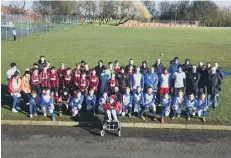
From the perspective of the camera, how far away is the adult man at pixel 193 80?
46.3 feet

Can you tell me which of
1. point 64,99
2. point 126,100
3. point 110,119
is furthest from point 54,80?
point 110,119

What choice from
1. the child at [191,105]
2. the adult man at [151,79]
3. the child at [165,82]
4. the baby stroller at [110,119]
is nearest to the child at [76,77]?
the baby stroller at [110,119]

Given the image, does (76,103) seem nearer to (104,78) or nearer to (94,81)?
(94,81)

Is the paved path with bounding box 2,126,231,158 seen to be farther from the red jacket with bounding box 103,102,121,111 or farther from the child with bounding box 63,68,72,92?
the child with bounding box 63,68,72,92

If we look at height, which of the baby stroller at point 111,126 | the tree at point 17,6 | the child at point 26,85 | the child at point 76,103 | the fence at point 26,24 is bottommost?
the baby stroller at point 111,126

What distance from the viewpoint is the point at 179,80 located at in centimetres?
1402

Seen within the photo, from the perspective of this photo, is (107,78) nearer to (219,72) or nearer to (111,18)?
(219,72)

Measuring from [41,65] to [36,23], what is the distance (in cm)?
4245

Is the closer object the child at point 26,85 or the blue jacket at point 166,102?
the blue jacket at point 166,102

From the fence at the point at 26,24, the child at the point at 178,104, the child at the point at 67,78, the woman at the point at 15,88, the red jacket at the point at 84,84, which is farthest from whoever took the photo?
the fence at the point at 26,24

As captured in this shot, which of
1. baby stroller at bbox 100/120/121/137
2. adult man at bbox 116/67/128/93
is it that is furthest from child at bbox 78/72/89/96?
baby stroller at bbox 100/120/121/137

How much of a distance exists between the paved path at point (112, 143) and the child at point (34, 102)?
94 centimetres

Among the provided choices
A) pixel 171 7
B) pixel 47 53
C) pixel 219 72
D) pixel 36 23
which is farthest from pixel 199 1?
pixel 219 72

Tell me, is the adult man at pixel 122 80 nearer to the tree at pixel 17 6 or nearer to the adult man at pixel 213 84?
the adult man at pixel 213 84
